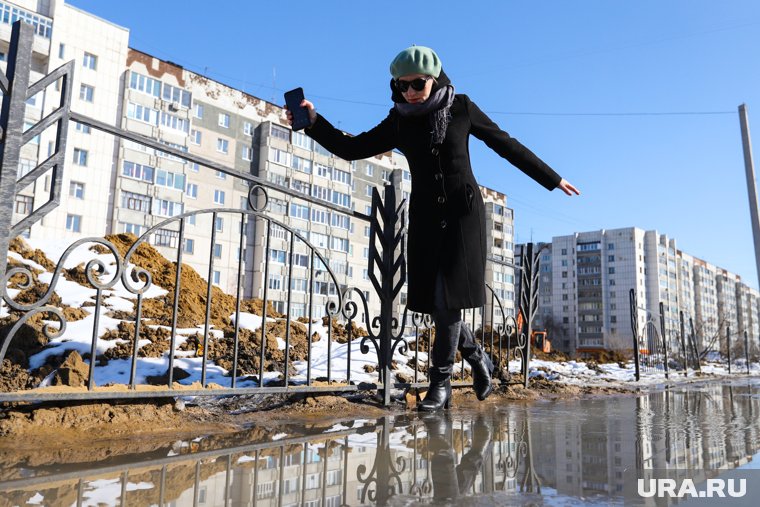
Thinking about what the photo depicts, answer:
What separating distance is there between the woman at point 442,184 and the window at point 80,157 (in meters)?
Answer: 36.0

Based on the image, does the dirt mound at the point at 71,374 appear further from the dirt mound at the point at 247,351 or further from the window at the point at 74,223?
the window at the point at 74,223

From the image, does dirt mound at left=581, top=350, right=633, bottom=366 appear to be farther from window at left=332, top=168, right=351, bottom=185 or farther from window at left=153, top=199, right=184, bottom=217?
window at left=332, top=168, right=351, bottom=185

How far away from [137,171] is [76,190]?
3864 millimetres

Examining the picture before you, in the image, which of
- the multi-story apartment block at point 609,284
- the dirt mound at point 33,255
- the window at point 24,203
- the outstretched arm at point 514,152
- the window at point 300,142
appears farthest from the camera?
the multi-story apartment block at point 609,284

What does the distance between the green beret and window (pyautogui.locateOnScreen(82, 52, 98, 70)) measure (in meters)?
38.4

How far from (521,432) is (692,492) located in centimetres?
110


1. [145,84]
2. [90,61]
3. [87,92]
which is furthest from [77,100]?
[145,84]

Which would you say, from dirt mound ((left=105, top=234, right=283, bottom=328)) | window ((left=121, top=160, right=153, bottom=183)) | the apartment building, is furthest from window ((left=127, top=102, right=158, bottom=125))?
dirt mound ((left=105, top=234, right=283, bottom=328))

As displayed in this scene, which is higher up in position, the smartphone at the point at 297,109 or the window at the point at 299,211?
the window at the point at 299,211

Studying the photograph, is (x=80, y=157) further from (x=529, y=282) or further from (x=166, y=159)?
(x=529, y=282)

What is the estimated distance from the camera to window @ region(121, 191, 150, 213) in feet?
115

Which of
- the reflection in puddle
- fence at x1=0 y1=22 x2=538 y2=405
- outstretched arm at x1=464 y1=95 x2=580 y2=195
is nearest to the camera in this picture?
the reflection in puddle

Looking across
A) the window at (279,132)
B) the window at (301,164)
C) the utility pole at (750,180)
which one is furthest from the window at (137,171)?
the utility pole at (750,180)

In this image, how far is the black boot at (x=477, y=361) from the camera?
3273 millimetres
